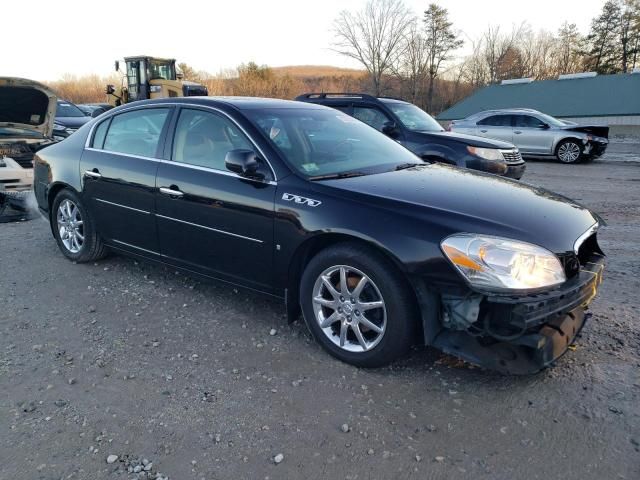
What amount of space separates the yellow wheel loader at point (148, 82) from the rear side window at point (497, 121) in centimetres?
1233

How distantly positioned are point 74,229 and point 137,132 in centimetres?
135

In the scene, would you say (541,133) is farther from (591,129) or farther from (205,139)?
(205,139)

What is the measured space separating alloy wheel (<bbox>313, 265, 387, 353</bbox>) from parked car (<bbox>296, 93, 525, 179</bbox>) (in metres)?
5.24

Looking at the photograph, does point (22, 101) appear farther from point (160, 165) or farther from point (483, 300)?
point (483, 300)

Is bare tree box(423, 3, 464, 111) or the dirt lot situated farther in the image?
bare tree box(423, 3, 464, 111)

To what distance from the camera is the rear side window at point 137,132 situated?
13.7 feet

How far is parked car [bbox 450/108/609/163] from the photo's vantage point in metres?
14.5

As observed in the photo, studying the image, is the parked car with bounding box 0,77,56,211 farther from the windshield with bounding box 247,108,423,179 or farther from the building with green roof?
the building with green roof

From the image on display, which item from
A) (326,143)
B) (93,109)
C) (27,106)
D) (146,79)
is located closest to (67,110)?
(146,79)

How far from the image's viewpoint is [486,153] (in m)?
7.87

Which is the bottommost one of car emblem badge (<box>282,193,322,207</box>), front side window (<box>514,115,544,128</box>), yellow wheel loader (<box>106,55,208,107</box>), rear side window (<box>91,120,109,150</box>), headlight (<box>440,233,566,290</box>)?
headlight (<box>440,233,566,290</box>)

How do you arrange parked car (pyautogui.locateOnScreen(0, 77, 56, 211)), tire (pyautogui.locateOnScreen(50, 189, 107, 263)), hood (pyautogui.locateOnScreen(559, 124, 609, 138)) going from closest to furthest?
tire (pyautogui.locateOnScreen(50, 189, 107, 263)), parked car (pyautogui.locateOnScreen(0, 77, 56, 211)), hood (pyautogui.locateOnScreen(559, 124, 609, 138))

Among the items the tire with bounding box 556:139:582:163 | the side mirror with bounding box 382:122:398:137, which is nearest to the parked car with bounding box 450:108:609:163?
the tire with bounding box 556:139:582:163

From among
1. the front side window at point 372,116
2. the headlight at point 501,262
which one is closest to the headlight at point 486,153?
A: the front side window at point 372,116
